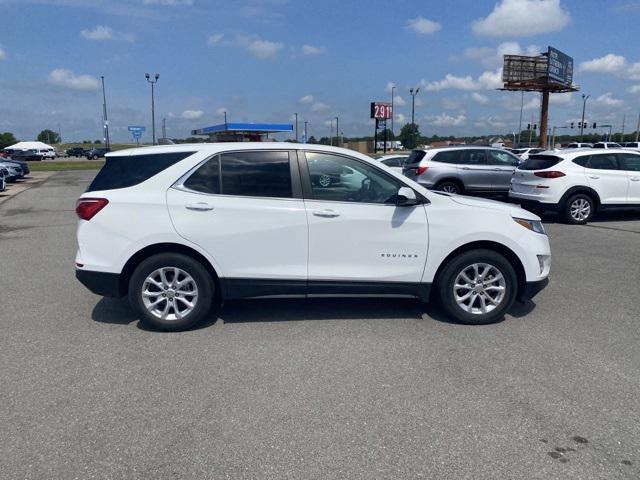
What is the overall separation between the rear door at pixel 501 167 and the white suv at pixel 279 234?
33.7 ft

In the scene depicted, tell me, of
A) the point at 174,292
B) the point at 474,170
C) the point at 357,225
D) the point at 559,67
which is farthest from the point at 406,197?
the point at 559,67

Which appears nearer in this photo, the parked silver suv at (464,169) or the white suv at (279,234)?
the white suv at (279,234)

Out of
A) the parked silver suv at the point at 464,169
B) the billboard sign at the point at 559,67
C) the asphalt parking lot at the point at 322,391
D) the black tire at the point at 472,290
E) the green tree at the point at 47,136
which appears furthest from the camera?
the green tree at the point at 47,136

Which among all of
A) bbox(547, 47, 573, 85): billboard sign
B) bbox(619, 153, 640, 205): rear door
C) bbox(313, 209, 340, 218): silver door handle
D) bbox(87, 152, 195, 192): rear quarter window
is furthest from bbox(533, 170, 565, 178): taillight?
bbox(547, 47, 573, 85): billboard sign

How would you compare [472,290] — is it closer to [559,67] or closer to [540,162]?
[540,162]

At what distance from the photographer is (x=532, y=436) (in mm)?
3166

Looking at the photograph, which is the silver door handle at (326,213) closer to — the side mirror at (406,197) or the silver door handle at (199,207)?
the side mirror at (406,197)

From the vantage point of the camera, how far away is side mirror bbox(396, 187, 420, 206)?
479 cm

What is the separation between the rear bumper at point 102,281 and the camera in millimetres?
4828

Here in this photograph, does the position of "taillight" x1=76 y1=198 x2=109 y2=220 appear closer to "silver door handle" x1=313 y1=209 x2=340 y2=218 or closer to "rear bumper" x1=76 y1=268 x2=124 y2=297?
"rear bumper" x1=76 y1=268 x2=124 y2=297

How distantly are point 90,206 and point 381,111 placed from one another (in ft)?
184

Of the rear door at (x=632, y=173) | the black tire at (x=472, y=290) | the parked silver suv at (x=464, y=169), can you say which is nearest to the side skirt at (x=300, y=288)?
the black tire at (x=472, y=290)

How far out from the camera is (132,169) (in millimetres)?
4941

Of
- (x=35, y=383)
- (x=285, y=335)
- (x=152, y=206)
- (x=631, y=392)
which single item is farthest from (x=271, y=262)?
(x=631, y=392)
